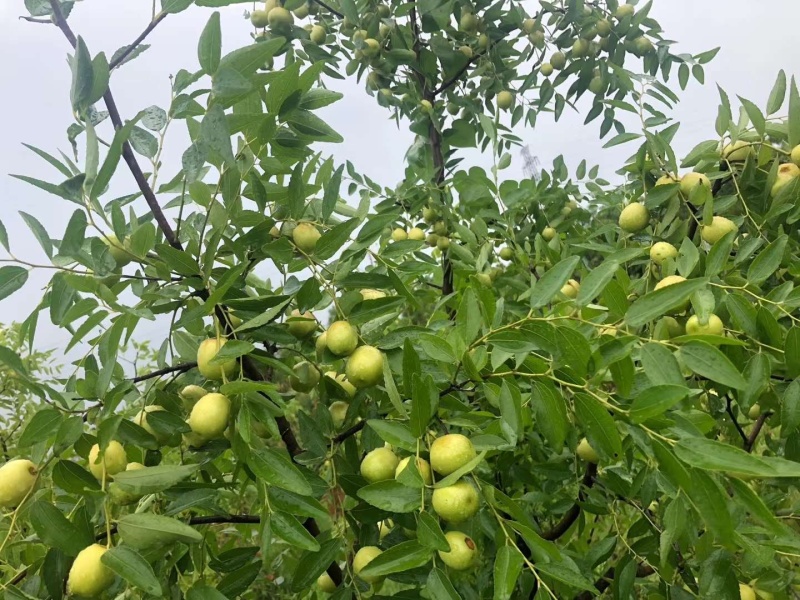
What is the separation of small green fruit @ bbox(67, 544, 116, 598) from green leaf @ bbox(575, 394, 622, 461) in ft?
2.35

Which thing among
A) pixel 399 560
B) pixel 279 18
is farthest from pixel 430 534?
pixel 279 18

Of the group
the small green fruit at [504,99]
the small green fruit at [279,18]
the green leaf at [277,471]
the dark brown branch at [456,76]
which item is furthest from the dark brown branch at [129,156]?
the small green fruit at [504,99]

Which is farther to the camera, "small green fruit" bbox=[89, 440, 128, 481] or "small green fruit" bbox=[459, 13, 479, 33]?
"small green fruit" bbox=[459, 13, 479, 33]

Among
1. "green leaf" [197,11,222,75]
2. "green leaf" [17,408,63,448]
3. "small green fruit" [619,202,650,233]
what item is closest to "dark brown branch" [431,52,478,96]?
"small green fruit" [619,202,650,233]

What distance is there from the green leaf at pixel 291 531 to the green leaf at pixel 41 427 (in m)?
0.36

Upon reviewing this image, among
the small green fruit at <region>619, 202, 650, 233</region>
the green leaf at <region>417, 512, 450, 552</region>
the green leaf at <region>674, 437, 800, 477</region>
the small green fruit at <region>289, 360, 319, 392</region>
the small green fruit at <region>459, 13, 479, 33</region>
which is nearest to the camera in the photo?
the green leaf at <region>674, 437, 800, 477</region>

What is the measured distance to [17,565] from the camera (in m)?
1.20

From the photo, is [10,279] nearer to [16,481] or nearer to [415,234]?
[16,481]

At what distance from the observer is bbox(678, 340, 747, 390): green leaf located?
792mm

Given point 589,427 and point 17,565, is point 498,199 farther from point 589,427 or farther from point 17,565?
point 17,565

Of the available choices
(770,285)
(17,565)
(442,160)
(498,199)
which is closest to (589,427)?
(770,285)

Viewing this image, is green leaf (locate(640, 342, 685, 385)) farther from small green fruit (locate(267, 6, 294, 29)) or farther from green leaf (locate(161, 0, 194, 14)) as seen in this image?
small green fruit (locate(267, 6, 294, 29))

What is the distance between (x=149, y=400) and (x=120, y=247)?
320mm

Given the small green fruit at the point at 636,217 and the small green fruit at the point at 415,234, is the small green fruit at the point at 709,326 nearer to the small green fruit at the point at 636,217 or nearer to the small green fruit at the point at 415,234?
the small green fruit at the point at 636,217
